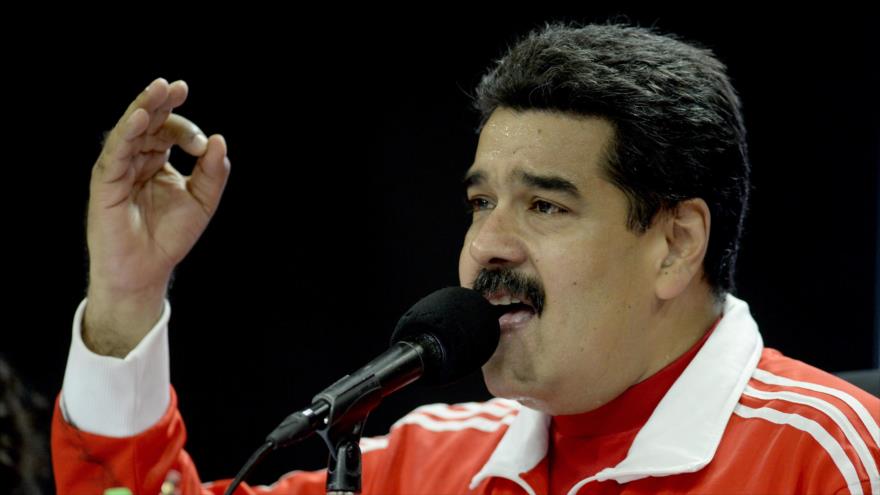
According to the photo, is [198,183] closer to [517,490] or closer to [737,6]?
[517,490]

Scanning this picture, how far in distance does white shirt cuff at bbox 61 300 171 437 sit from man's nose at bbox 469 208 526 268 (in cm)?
60

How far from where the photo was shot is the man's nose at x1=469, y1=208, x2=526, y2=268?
1671mm

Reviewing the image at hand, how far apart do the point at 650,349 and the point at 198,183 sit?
84cm

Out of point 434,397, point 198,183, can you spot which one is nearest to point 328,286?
point 434,397

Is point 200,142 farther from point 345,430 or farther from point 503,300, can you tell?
point 345,430

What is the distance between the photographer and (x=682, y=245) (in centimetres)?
175

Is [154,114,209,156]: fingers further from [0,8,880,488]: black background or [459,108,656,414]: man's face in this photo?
[0,8,880,488]: black background

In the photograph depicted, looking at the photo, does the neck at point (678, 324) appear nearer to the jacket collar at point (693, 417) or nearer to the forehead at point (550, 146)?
the jacket collar at point (693, 417)

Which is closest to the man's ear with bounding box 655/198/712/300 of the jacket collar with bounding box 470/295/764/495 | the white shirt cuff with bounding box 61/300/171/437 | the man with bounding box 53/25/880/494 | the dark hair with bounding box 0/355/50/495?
the man with bounding box 53/25/880/494

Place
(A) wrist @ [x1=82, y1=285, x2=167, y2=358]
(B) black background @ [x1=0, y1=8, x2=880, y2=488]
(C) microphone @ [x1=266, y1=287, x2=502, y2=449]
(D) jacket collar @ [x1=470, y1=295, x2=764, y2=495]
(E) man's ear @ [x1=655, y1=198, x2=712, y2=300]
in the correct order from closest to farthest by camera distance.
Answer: (C) microphone @ [x1=266, y1=287, x2=502, y2=449], (D) jacket collar @ [x1=470, y1=295, x2=764, y2=495], (E) man's ear @ [x1=655, y1=198, x2=712, y2=300], (A) wrist @ [x1=82, y1=285, x2=167, y2=358], (B) black background @ [x1=0, y1=8, x2=880, y2=488]

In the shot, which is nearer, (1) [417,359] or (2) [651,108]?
(1) [417,359]

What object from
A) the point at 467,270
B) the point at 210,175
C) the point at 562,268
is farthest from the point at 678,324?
the point at 210,175

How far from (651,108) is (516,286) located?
A: 36cm

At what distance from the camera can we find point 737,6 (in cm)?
285
